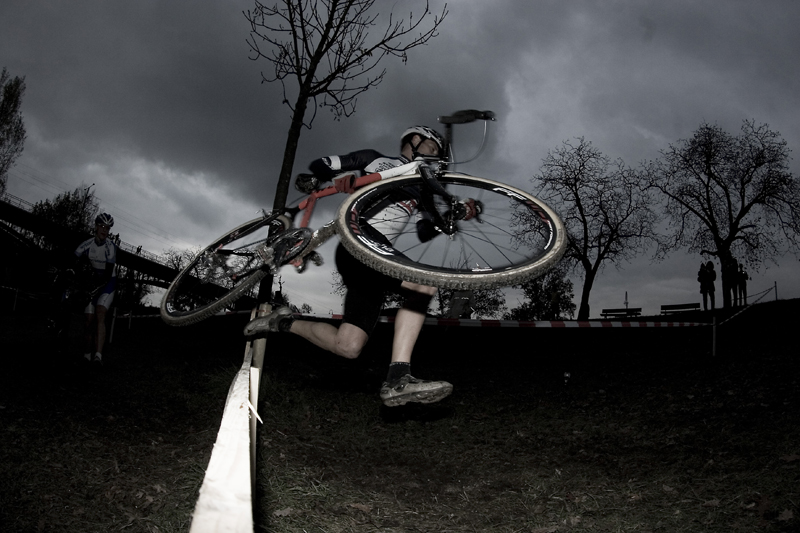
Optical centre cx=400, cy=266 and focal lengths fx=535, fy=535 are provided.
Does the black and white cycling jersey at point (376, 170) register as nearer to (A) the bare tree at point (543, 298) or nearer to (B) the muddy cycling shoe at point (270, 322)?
(B) the muddy cycling shoe at point (270, 322)

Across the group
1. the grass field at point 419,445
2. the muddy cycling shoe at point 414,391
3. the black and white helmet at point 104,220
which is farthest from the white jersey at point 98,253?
the muddy cycling shoe at point 414,391

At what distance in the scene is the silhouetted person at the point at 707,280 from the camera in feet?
77.0

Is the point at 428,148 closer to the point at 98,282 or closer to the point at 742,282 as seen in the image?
the point at 98,282

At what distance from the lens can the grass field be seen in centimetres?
440

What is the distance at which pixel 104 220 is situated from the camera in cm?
857

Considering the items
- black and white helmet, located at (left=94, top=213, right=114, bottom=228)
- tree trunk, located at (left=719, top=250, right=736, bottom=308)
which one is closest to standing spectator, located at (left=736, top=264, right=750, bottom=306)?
tree trunk, located at (left=719, top=250, right=736, bottom=308)

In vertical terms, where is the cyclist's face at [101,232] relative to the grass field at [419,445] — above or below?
above

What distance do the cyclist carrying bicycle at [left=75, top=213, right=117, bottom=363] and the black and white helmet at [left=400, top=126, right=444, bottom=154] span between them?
6404 mm

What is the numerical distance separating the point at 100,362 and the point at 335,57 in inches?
222

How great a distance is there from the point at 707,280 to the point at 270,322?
2530 centimetres

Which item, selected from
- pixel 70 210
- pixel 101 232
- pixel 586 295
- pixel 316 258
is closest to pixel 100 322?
pixel 101 232

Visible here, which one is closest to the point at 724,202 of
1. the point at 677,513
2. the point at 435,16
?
the point at 435,16

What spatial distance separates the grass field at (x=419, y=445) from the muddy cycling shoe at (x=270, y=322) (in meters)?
1.14

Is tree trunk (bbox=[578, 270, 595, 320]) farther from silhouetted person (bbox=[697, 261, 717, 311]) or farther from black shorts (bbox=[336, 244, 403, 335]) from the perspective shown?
black shorts (bbox=[336, 244, 403, 335])
